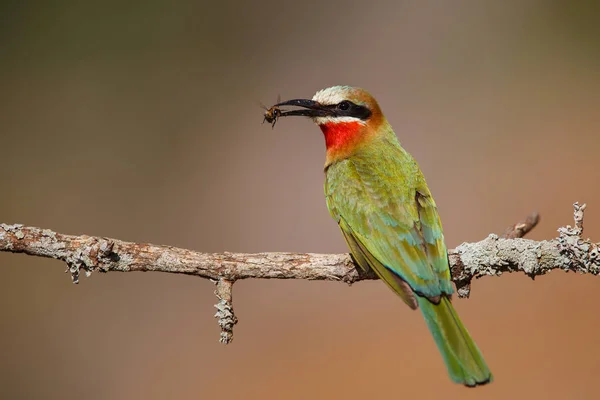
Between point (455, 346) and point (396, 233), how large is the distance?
0.56m

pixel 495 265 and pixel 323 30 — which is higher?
pixel 323 30

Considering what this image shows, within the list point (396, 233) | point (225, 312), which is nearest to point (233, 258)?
point (225, 312)

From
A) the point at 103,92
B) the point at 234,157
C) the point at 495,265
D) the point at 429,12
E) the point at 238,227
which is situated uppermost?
the point at 429,12

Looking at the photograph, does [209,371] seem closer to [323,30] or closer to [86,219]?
[86,219]

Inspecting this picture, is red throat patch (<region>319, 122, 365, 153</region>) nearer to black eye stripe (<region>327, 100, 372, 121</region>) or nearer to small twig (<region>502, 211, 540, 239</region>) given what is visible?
black eye stripe (<region>327, 100, 372, 121</region>)

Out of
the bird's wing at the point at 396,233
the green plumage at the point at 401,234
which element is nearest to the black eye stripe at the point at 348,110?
the green plumage at the point at 401,234

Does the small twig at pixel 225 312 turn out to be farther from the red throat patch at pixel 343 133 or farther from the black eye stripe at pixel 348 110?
the black eye stripe at pixel 348 110

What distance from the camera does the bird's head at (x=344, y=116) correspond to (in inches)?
143

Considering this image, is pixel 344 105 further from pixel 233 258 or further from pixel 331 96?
pixel 233 258

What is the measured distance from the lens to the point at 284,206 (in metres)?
6.14

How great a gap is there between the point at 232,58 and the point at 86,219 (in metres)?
2.26

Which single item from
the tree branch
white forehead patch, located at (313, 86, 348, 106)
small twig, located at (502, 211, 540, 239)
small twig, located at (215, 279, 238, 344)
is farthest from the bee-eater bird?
small twig, located at (215, 279, 238, 344)

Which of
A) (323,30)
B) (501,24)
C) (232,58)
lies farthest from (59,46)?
(501,24)

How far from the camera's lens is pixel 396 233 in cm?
294
